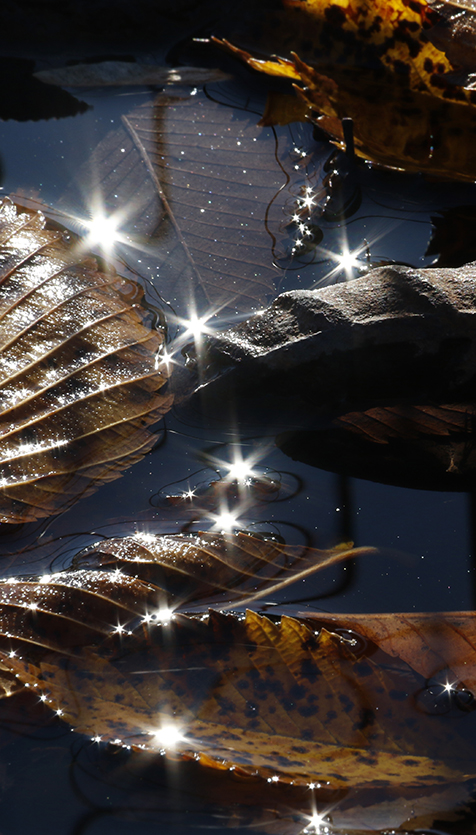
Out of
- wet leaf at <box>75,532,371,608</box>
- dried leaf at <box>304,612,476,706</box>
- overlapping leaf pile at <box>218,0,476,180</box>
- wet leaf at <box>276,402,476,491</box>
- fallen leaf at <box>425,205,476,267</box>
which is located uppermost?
overlapping leaf pile at <box>218,0,476,180</box>

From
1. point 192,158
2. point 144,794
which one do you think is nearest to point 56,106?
point 192,158

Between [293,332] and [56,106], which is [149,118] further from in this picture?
[293,332]

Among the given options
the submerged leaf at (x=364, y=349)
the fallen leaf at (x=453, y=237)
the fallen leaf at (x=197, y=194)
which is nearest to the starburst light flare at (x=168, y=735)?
the submerged leaf at (x=364, y=349)

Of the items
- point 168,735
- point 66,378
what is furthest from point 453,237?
point 168,735

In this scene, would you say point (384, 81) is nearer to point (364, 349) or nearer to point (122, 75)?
point (122, 75)

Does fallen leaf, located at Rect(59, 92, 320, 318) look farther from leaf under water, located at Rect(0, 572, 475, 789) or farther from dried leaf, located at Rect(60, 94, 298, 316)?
leaf under water, located at Rect(0, 572, 475, 789)

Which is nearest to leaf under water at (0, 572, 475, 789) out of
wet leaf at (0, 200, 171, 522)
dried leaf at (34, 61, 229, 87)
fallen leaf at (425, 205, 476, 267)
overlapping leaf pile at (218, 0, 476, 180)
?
wet leaf at (0, 200, 171, 522)
